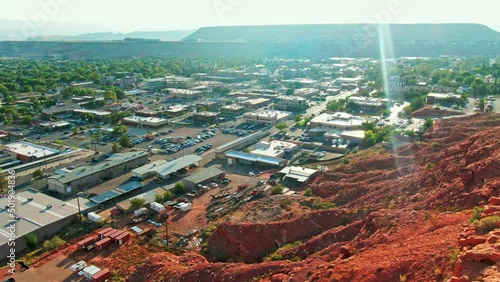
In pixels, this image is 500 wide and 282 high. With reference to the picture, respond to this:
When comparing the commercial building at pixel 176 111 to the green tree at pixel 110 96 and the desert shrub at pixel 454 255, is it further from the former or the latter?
the desert shrub at pixel 454 255

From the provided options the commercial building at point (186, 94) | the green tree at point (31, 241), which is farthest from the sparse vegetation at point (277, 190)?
the commercial building at point (186, 94)

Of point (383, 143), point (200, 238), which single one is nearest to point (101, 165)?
point (200, 238)

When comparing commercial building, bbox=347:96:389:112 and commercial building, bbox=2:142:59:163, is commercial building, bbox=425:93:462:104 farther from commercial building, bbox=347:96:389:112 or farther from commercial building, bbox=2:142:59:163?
commercial building, bbox=2:142:59:163

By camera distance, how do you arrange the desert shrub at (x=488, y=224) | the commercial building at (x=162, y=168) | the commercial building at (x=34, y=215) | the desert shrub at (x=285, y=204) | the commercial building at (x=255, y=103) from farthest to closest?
the commercial building at (x=255, y=103)
the commercial building at (x=162, y=168)
the desert shrub at (x=285, y=204)
the commercial building at (x=34, y=215)
the desert shrub at (x=488, y=224)

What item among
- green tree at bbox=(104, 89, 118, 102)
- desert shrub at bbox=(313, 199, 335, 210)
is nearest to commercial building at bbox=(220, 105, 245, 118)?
green tree at bbox=(104, 89, 118, 102)

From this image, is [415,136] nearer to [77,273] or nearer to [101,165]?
[101,165]

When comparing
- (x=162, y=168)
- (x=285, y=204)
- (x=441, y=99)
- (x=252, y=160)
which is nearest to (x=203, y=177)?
(x=162, y=168)
